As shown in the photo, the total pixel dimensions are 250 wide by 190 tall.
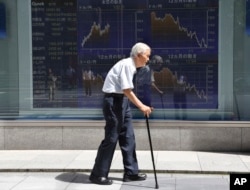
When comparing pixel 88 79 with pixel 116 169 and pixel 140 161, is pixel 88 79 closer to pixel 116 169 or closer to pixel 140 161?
pixel 140 161

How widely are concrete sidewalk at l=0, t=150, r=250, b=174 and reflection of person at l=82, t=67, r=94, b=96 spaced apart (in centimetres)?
116

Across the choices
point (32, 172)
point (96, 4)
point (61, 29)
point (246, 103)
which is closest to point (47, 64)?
point (61, 29)

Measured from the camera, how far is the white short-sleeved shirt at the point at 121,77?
22.4ft

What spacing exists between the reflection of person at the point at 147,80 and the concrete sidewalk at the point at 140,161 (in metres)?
1.08

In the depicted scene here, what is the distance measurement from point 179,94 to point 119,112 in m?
2.70

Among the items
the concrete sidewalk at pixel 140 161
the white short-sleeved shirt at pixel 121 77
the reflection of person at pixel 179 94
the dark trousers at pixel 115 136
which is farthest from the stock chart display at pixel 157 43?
the white short-sleeved shirt at pixel 121 77

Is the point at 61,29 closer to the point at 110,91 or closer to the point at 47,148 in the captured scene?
the point at 47,148

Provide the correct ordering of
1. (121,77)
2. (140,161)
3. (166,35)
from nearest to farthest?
(121,77) < (140,161) < (166,35)

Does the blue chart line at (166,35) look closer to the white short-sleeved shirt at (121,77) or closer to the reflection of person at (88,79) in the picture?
the reflection of person at (88,79)

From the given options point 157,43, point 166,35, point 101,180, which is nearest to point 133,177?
point 101,180

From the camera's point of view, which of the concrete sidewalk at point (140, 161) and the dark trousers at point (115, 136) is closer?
the dark trousers at point (115, 136)

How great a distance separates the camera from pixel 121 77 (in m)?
6.86

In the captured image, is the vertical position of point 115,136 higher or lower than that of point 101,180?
higher

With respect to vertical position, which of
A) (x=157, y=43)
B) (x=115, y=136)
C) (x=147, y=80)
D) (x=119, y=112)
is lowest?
(x=115, y=136)
